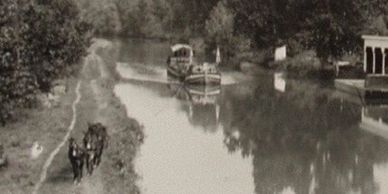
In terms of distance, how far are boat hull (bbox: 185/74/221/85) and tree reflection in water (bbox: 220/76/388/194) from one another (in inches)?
174

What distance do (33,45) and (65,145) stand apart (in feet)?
48.9

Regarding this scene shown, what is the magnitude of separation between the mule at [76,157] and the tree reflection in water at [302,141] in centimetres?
965

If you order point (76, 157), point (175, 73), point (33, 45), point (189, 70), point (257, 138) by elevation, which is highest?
point (33, 45)

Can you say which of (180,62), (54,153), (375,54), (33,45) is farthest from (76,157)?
(180,62)

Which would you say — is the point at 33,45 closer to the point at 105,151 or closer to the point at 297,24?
the point at 105,151

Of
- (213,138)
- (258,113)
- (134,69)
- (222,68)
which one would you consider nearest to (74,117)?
(213,138)

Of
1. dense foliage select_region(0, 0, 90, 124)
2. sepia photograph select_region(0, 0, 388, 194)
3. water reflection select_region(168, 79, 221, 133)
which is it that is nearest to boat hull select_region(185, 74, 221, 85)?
sepia photograph select_region(0, 0, 388, 194)

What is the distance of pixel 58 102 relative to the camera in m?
56.0

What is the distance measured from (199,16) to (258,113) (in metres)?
92.5

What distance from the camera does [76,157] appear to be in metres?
29.8

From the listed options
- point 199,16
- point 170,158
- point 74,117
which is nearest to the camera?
point 170,158

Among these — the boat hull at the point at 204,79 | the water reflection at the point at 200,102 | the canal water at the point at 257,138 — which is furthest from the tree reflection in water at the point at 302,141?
the boat hull at the point at 204,79

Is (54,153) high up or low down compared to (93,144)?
down

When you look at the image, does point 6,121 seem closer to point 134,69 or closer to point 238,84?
point 238,84
